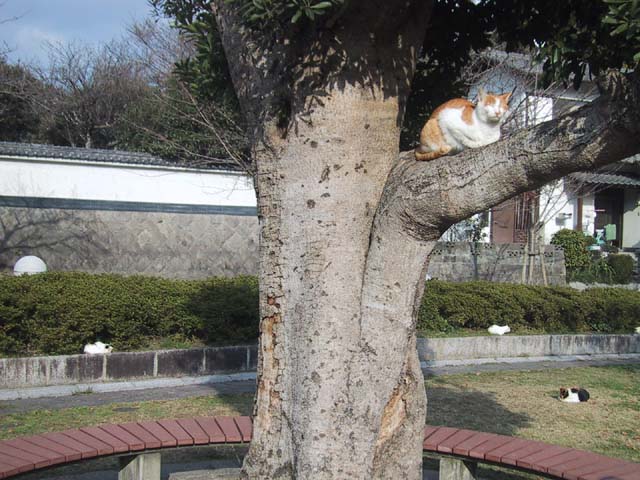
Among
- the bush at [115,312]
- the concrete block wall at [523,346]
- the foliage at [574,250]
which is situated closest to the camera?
the bush at [115,312]

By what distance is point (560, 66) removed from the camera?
3342 mm

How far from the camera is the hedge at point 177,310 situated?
7.77 meters

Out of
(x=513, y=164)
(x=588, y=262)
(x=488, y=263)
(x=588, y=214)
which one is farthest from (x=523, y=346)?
(x=588, y=214)

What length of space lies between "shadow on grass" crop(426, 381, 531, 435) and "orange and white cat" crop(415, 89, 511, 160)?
3702 mm

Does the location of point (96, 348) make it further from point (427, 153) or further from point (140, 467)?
point (427, 153)

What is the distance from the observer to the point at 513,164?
3027mm

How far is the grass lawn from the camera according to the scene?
239 inches

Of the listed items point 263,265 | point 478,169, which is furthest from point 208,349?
point 478,169

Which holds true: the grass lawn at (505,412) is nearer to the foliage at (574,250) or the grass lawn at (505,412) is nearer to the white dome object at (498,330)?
the white dome object at (498,330)

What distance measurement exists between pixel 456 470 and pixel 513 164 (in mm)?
2485

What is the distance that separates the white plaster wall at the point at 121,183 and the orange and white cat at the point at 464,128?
475 inches

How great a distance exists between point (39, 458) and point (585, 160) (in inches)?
135

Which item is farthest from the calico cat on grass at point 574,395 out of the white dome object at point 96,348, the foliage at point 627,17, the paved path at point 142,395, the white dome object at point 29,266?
the white dome object at point 29,266

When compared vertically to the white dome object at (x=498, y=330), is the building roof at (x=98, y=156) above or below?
above
